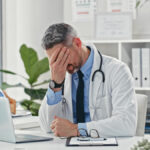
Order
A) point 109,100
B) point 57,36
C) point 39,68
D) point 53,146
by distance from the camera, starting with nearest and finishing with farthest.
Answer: point 53,146
point 57,36
point 109,100
point 39,68

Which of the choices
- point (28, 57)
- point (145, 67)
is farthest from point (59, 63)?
point (28, 57)

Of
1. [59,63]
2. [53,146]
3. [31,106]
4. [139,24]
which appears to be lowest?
[31,106]

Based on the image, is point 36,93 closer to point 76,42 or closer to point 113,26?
point 113,26

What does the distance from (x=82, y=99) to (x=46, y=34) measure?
0.45 metres

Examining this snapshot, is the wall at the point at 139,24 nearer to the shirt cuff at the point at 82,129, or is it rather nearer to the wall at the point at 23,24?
the wall at the point at 23,24

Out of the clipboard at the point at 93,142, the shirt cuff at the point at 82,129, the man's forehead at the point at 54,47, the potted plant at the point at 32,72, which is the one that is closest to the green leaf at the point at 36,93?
the potted plant at the point at 32,72

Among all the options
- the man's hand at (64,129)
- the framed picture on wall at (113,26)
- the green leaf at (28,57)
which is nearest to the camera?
the man's hand at (64,129)

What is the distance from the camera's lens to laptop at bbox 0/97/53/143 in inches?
73.9

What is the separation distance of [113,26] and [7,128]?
177cm

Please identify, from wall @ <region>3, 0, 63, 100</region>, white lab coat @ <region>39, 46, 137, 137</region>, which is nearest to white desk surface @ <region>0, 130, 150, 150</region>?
white lab coat @ <region>39, 46, 137, 137</region>

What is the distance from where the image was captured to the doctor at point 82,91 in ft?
6.80

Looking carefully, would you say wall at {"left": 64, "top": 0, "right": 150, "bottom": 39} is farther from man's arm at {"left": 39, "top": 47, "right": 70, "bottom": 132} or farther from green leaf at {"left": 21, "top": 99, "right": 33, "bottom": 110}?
man's arm at {"left": 39, "top": 47, "right": 70, "bottom": 132}

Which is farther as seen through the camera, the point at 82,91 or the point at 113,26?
the point at 113,26

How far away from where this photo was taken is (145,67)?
3.25 metres
